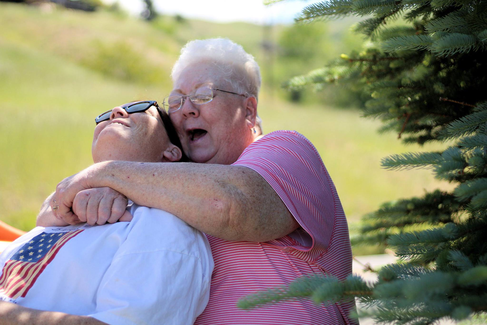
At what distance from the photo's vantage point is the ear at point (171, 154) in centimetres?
232

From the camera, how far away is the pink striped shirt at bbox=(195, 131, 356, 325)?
1.82 m

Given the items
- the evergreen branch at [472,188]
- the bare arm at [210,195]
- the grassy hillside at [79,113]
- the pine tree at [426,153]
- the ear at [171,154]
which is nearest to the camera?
the pine tree at [426,153]

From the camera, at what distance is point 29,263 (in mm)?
1755

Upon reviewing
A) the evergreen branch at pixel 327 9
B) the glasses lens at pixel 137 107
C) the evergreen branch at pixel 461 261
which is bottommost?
the evergreen branch at pixel 461 261

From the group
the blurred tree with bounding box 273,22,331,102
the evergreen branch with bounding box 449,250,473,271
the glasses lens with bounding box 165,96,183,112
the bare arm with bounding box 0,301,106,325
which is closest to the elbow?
the bare arm with bounding box 0,301,106,325

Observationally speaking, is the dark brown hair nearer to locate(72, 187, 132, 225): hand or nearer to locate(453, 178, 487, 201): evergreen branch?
locate(72, 187, 132, 225): hand

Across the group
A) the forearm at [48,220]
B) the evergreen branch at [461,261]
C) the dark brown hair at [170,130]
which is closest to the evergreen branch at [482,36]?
the evergreen branch at [461,261]

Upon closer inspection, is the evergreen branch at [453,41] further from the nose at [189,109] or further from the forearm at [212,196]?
the nose at [189,109]

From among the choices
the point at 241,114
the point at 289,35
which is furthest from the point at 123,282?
the point at 289,35

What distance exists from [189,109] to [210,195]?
0.97 m

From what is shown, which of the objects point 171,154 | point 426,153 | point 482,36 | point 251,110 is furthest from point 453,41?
point 171,154

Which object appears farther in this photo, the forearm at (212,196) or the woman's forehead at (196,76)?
the woman's forehead at (196,76)

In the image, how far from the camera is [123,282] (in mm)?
1538

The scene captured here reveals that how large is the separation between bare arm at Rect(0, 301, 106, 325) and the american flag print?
0.31 ft
